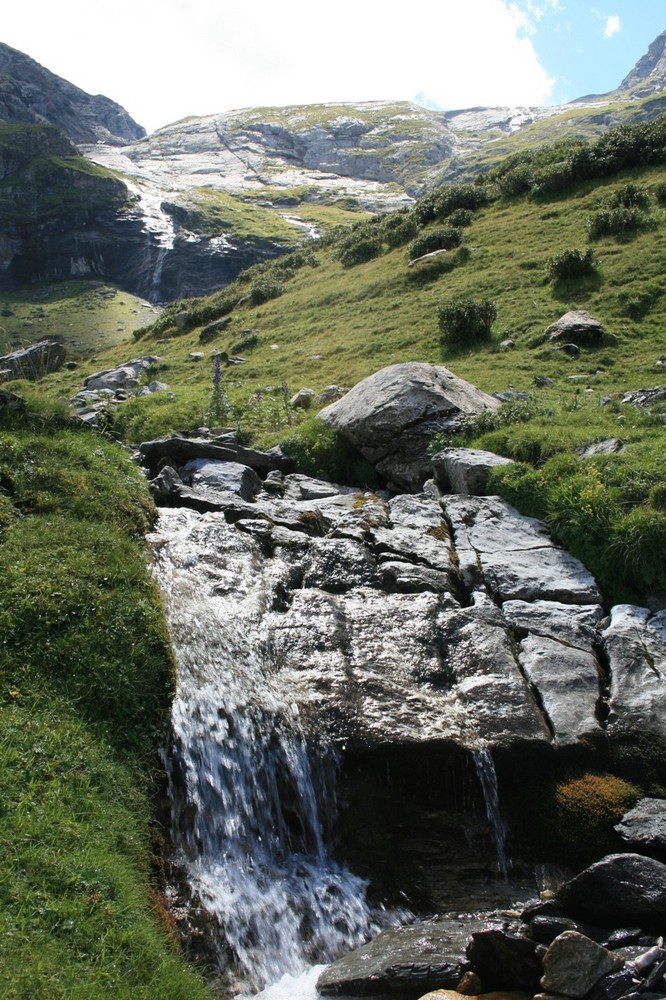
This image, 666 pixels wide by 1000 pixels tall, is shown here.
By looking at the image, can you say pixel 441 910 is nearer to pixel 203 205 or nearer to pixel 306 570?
pixel 306 570

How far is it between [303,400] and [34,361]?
25813 millimetres

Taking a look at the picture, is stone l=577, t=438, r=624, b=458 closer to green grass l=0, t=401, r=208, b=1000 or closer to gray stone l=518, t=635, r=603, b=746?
gray stone l=518, t=635, r=603, b=746

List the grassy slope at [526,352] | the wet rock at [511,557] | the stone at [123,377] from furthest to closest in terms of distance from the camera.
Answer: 1. the stone at [123,377]
2. the grassy slope at [526,352]
3. the wet rock at [511,557]

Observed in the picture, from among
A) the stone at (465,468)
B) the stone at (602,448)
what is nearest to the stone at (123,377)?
the stone at (465,468)

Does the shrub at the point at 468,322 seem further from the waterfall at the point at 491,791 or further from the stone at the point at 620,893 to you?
the stone at the point at 620,893

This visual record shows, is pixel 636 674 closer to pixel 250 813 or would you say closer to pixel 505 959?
pixel 505 959

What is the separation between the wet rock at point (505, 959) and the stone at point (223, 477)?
1098 cm

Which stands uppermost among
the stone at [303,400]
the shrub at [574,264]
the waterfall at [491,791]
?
the shrub at [574,264]

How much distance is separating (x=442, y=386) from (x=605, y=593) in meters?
8.12

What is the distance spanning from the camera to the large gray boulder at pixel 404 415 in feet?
57.0

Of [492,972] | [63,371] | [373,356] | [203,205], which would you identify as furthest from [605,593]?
[203,205]

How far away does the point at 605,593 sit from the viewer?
12.1 m

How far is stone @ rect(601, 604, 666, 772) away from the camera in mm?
9172

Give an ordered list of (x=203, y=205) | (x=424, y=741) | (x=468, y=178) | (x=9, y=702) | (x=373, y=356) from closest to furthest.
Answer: (x=9, y=702) < (x=424, y=741) < (x=373, y=356) < (x=203, y=205) < (x=468, y=178)
